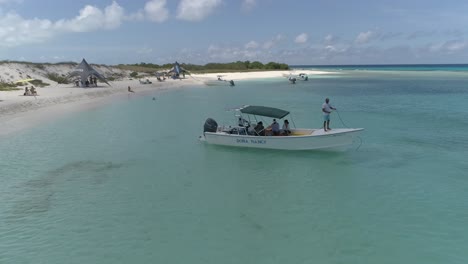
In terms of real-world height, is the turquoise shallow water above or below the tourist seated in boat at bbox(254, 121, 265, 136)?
below

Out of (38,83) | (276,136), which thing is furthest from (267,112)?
(38,83)

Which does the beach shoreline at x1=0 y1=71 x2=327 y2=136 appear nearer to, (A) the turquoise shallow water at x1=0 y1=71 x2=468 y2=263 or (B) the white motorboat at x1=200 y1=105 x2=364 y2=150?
(A) the turquoise shallow water at x1=0 y1=71 x2=468 y2=263

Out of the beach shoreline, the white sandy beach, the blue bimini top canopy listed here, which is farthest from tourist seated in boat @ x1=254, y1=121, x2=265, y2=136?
the white sandy beach

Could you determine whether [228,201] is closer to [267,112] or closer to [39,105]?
[267,112]

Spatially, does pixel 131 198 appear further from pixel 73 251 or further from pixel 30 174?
pixel 30 174

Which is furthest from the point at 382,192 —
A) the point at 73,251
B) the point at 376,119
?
the point at 376,119

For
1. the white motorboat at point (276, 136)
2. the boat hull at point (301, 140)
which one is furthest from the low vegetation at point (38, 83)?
the boat hull at point (301, 140)
